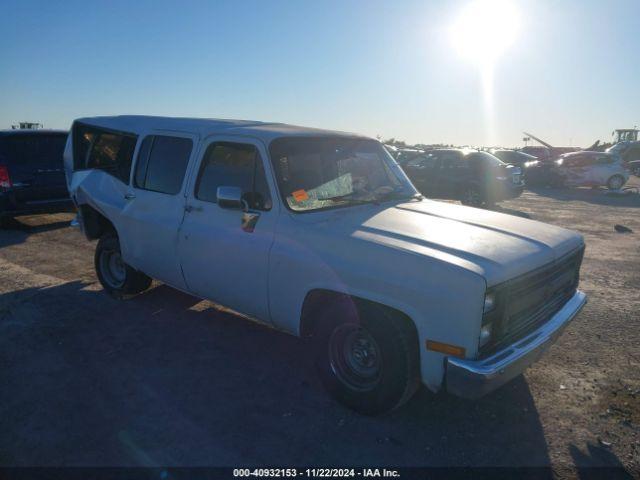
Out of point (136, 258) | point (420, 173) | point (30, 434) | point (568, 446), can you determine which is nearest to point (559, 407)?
point (568, 446)

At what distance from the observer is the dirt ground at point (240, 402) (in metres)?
2.86

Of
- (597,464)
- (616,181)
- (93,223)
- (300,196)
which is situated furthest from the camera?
(616,181)

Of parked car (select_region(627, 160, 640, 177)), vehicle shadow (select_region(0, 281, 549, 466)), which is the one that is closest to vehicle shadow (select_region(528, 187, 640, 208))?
parked car (select_region(627, 160, 640, 177))

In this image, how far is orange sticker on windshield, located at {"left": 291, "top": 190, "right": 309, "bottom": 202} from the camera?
3607 millimetres

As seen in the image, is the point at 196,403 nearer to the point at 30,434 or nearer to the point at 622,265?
the point at 30,434

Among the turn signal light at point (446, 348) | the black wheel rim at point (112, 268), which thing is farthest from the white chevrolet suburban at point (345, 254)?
the black wheel rim at point (112, 268)

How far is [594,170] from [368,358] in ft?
62.3

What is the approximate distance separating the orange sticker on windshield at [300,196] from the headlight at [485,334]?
165 cm

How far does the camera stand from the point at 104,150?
544cm

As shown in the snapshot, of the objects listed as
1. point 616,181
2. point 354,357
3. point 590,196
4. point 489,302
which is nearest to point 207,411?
point 354,357

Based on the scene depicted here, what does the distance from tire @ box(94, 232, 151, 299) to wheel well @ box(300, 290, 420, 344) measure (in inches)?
106

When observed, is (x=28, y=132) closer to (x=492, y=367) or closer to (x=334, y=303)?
(x=334, y=303)

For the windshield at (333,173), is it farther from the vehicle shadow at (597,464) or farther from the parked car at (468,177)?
the parked car at (468,177)

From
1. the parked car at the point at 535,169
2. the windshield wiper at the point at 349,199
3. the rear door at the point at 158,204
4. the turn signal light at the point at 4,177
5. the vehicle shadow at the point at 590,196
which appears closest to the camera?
the windshield wiper at the point at 349,199
